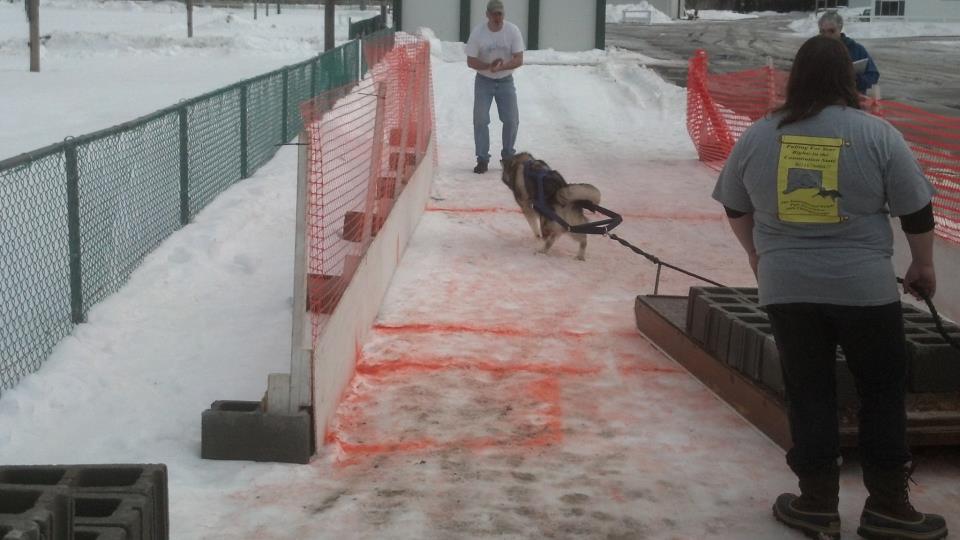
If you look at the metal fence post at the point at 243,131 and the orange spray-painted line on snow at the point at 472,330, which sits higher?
the metal fence post at the point at 243,131

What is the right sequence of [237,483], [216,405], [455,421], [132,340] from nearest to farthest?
[237,483] < [216,405] < [455,421] < [132,340]

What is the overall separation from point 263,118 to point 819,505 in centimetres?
1039

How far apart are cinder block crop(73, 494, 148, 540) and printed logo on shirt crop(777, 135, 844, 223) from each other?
2.26 m

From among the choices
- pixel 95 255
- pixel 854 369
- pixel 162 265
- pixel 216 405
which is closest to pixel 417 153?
pixel 162 265

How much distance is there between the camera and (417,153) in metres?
11.8

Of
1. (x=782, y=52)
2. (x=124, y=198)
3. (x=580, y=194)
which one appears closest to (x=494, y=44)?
(x=580, y=194)

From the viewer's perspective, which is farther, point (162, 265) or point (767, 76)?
point (767, 76)

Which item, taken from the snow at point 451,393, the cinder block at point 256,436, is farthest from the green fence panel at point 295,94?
the cinder block at point 256,436

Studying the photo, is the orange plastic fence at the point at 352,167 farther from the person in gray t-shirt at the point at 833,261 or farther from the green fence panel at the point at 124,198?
the person in gray t-shirt at the point at 833,261

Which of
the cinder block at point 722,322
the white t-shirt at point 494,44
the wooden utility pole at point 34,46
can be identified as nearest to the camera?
the cinder block at point 722,322

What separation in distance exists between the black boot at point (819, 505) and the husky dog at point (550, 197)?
5223 mm

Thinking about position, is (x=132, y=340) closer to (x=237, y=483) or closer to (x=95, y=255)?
(x=95, y=255)

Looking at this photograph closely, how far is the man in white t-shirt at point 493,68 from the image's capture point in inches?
541

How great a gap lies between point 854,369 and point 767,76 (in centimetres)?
1163
